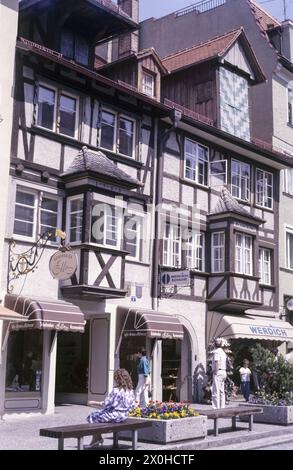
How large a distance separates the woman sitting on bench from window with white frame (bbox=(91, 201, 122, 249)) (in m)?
7.73

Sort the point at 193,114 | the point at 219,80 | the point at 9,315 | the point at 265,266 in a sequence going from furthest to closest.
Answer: the point at 265,266
the point at 219,80
the point at 193,114
the point at 9,315

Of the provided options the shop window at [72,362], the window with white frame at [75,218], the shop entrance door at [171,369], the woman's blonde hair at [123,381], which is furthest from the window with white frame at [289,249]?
the woman's blonde hair at [123,381]

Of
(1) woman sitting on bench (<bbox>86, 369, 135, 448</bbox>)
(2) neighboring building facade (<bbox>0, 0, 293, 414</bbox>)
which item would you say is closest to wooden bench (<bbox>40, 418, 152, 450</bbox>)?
(1) woman sitting on bench (<bbox>86, 369, 135, 448</bbox>)

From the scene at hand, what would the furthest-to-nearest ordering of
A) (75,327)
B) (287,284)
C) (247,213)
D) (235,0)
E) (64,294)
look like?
1. (235,0)
2. (287,284)
3. (247,213)
4. (64,294)
5. (75,327)

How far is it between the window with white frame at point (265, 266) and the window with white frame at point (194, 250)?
342cm

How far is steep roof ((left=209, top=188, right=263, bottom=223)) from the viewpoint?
23.3 meters

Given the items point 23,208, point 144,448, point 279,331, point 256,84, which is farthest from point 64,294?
point 256,84

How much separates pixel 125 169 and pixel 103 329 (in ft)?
16.6

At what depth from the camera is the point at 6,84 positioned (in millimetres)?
17516

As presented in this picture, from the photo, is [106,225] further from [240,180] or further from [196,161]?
[240,180]

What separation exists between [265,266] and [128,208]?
7984 millimetres

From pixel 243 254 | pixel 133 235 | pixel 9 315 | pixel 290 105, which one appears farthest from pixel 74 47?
pixel 290 105

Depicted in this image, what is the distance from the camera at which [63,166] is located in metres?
18.8

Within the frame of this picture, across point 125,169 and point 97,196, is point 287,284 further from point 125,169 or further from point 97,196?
point 97,196
